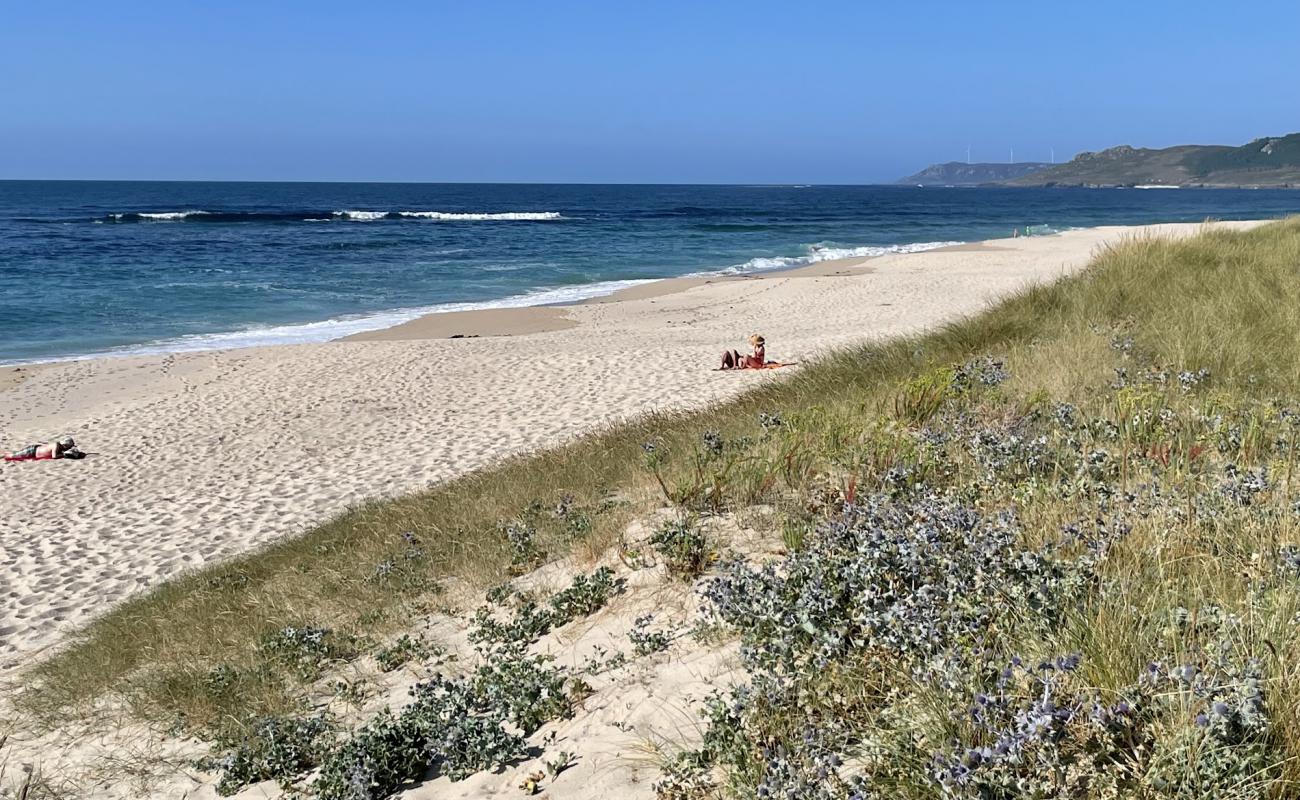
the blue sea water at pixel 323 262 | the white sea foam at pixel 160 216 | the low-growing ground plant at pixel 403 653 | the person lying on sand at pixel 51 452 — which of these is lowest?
the person lying on sand at pixel 51 452

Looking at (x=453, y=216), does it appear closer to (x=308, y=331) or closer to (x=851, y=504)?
(x=308, y=331)

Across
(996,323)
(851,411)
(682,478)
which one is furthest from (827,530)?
(996,323)

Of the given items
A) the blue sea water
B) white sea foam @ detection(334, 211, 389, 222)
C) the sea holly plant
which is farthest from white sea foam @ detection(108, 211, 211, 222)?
the sea holly plant

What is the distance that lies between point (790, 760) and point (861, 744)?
20 cm

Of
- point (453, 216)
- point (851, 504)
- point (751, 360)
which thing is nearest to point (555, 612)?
point (851, 504)

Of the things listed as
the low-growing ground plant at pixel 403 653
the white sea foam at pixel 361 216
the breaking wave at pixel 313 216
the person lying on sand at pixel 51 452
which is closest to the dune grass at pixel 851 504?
the low-growing ground plant at pixel 403 653

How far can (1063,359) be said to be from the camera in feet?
23.5

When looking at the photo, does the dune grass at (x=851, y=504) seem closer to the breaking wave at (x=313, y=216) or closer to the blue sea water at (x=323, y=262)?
the blue sea water at (x=323, y=262)

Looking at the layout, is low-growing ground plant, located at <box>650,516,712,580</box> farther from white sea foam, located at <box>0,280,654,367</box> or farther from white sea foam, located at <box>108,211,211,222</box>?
white sea foam, located at <box>108,211,211,222</box>

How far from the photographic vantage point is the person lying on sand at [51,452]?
11.5 meters

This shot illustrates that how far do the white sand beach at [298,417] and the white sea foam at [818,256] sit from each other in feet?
44.2

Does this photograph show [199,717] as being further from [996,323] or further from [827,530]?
[996,323]

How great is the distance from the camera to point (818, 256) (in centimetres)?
4253

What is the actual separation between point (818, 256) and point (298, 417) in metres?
32.7
